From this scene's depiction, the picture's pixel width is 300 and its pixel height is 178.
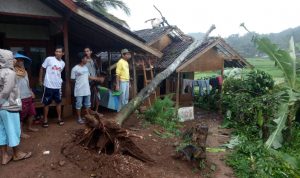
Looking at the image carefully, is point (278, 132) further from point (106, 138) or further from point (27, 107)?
point (27, 107)

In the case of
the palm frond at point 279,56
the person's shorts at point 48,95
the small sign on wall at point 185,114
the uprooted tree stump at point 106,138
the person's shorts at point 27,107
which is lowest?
the small sign on wall at point 185,114

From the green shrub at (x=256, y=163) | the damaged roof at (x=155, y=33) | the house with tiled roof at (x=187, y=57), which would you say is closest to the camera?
the green shrub at (x=256, y=163)

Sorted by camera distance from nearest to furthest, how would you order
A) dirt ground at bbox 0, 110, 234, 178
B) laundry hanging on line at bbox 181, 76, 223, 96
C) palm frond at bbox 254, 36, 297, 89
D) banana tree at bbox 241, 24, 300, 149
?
1. dirt ground at bbox 0, 110, 234, 178
2. banana tree at bbox 241, 24, 300, 149
3. palm frond at bbox 254, 36, 297, 89
4. laundry hanging on line at bbox 181, 76, 223, 96

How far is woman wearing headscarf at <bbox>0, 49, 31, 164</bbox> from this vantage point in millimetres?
4926

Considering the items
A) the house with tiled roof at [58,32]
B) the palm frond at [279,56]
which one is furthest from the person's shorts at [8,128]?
the palm frond at [279,56]

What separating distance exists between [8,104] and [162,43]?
12624 mm

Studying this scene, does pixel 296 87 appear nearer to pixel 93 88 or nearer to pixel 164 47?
pixel 93 88

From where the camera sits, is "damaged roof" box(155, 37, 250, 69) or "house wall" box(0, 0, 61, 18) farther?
"damaged roof" box(155, 37, 250, 69)

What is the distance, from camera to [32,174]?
5.08 meters

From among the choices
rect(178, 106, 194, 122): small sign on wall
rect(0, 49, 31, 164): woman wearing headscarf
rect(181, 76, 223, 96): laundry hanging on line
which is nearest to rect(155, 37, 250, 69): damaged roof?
rect(181, 76, 223, 96): laundry hanging on line

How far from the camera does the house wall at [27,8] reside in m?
7.44

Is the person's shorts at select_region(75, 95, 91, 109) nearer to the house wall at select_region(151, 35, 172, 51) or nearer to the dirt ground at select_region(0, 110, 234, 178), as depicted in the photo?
the dirt ground at select_region(0, 110, 234, 178)

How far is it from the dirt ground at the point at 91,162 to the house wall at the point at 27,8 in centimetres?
293

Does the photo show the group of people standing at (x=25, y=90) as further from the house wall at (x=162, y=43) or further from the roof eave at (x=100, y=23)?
the house wall at (x=162, y=43)
